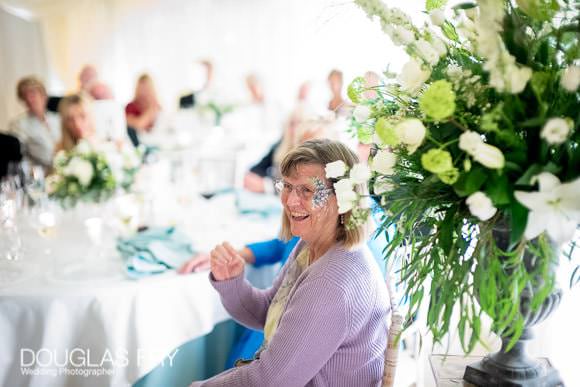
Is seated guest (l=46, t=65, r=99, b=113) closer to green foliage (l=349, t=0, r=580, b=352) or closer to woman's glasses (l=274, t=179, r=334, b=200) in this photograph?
woman's glasses (l=274, t=179, r=334, b=200)

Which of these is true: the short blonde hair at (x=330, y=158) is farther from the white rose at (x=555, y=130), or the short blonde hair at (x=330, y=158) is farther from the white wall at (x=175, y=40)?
the white wall at (x=175, y=40)

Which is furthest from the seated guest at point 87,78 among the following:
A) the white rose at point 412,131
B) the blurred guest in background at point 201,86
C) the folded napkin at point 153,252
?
the white rose at point 412,131

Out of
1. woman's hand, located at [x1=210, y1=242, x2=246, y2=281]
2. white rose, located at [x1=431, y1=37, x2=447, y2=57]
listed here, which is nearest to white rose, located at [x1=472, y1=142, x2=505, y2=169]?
white rose, located at [x1=431, y1=37, x2=447, y2=57]

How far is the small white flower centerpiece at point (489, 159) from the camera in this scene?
685 millimetres

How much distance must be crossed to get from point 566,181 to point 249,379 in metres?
0.77

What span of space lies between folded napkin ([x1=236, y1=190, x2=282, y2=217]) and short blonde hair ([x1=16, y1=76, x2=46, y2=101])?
11.1 ft

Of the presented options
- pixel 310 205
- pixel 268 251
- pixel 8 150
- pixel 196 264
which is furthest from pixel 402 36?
pixel 8 150

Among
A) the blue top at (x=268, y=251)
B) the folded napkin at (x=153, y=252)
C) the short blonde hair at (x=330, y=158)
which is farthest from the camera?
the blue top at (x=268, y=251)

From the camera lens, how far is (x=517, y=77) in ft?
2.22

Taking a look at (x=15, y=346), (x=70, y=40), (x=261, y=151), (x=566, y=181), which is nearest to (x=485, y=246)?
(x=566, y=181)

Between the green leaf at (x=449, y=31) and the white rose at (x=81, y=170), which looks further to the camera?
the white rose at (x=81, y=170)

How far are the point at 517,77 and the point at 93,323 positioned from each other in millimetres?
1290

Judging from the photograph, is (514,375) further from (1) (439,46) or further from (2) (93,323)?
(2) (93,323)

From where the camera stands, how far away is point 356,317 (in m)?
1.05
